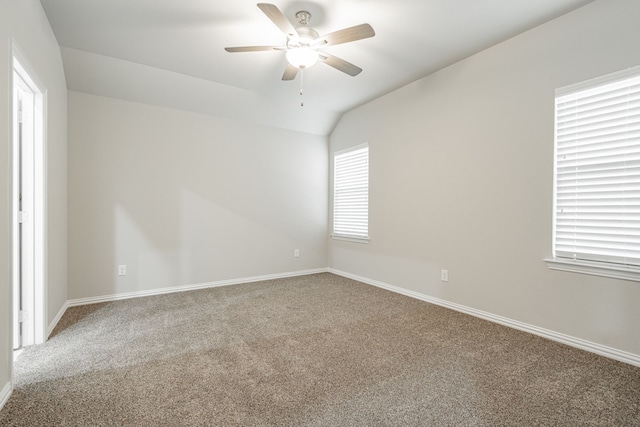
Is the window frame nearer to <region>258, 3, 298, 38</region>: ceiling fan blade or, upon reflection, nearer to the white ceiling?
the white ceiling

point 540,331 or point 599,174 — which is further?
point 540,331

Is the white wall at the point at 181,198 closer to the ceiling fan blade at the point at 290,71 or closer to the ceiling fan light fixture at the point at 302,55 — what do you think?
the ceiling fan blade at the point at 290,71

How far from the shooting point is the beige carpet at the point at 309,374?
5.06ft

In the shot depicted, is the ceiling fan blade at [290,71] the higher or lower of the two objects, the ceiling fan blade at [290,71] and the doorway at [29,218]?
the higher

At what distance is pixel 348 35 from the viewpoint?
2154 mm

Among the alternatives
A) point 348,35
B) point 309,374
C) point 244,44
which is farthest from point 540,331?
point 244,44

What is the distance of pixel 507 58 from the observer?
275 cm

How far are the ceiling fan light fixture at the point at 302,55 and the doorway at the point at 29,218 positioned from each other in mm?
1962

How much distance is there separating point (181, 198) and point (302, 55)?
2556 mm

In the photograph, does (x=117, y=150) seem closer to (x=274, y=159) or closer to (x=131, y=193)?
(x=131, y=193)

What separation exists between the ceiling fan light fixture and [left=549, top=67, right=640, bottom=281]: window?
205 cm

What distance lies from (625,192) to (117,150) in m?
4.88

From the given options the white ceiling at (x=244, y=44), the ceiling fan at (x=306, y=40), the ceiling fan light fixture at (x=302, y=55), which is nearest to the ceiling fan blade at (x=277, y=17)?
the ceiling fan at (x=306, y=40)

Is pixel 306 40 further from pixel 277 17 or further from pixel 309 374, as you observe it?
pixel 309 374
